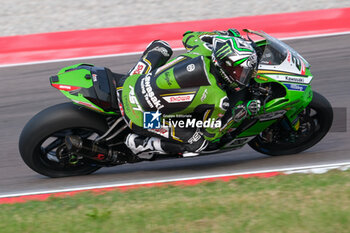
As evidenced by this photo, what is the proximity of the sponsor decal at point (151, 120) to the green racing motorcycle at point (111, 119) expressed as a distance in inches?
12.8

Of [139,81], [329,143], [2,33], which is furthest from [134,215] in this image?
[2,33]

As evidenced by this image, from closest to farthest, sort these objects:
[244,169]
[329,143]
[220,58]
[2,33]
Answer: [220,58]
[244,169]
[329,143]
[2,33]

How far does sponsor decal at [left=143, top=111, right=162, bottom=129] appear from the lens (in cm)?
601

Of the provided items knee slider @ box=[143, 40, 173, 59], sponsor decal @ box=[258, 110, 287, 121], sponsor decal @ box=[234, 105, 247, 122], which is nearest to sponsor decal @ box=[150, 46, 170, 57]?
knee slider @ box=[143, 40, 173, 59]

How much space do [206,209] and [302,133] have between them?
2119 millimetres

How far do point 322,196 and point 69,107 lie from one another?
2.70 meters

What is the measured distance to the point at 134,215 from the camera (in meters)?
5.07

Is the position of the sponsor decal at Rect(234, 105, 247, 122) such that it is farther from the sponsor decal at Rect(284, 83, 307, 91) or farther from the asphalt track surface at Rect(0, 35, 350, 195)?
the asphalt track surface at Rect(0, 35, 350, 195)

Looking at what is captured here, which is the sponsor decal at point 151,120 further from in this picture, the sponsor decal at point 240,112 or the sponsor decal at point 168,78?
the sponsor decal at point 240,112

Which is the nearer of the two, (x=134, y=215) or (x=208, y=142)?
(x=134, y=215)

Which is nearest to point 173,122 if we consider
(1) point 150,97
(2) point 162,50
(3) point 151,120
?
(3) point 151,120

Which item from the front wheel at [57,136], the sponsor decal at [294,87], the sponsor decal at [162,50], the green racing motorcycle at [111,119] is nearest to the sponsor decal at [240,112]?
the green racing motorcycle at [111,119]

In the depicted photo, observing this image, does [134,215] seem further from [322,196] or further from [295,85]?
[295,85]

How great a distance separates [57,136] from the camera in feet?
20.6
